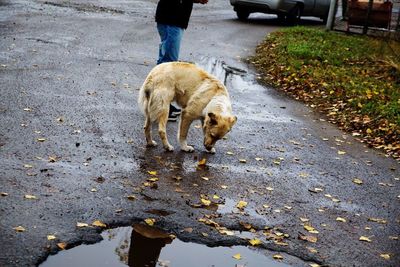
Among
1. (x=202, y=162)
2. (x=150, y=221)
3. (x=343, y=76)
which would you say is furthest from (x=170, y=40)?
(x=343, y=76)

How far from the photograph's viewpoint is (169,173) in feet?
21.3

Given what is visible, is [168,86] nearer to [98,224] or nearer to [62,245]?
[98,224]

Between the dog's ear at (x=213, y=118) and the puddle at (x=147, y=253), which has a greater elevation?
the dog's ear at (x=213, y=118)

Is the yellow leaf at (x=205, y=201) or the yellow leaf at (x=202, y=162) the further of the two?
the yellow leaf at (x=202, y=162)

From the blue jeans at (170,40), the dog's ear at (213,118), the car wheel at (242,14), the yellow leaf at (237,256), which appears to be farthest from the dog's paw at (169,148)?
the car wheel at (242,14)

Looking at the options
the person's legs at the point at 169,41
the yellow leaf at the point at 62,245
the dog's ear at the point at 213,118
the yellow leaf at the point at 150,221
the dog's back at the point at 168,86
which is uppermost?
the person's legs at the point at 169,41

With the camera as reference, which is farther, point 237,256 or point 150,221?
point 150,221

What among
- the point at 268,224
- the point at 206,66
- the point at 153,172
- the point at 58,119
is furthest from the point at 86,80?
the point at 268,224

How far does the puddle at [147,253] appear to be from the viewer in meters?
4.49

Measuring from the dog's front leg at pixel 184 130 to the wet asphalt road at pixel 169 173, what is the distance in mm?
145

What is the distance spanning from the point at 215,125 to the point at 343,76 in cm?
703

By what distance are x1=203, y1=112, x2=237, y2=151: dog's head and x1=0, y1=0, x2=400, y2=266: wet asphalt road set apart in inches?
14.1

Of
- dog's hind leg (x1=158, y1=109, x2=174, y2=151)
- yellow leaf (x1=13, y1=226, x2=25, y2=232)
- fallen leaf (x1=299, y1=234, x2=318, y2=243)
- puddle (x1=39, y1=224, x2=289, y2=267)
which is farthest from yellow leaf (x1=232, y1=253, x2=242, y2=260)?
dog's hind leg (x1=158, y1=109, x2=174, y2=151)

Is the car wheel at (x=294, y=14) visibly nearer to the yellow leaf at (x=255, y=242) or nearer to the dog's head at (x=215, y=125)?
the dog's head at (x=215, y=125)
